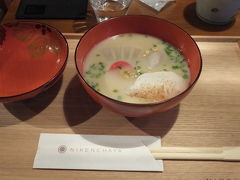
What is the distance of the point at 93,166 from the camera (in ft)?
2.92

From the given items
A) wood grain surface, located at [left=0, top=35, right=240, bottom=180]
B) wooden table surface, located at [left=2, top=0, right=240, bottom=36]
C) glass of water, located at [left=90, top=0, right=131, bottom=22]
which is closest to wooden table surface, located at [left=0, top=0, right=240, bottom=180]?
wood grain surface, located at [left=0, top=35, right=240, bottom=180]

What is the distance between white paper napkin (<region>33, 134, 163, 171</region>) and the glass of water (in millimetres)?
789

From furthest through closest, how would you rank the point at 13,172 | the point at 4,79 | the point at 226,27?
the point at 226,27
the point at 4,79
the point at 13,172

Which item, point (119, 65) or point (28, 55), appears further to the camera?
point (28, 55)

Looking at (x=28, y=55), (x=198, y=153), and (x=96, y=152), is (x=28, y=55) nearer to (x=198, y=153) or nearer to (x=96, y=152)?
(x=96, y=152)

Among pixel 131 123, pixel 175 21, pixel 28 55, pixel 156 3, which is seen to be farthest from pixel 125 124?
pixel 156 3

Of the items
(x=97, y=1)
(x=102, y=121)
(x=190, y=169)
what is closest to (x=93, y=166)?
(x=102, y=121)

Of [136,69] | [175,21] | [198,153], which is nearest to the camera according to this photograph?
[198,153]

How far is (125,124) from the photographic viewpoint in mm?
1017

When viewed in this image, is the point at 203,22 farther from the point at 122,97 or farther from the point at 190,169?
the point at 190,169

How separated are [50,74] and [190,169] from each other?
0.68m

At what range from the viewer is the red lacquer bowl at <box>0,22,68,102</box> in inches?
45.7

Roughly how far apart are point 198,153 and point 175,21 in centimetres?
86

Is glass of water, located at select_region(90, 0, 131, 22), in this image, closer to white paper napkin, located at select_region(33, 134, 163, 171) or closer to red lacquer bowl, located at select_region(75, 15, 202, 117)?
red lacquer bowl, located at select_region(75, 15, 202, 117)
